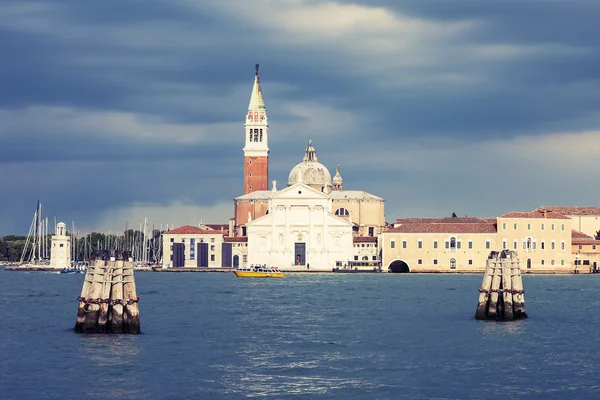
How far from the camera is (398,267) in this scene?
10138 cm

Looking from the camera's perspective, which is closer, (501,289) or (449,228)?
(501,289)

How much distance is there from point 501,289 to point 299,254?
6616 centimetres

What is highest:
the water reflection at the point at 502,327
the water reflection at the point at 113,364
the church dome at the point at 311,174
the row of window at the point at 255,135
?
the row of window at the point at 255,135

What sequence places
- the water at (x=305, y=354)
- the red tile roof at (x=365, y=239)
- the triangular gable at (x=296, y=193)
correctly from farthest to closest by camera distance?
1. the red tile roof at (x=365, y=239)
2. the triangular gable at (x=296, y=193)
3. the water at (x=305, y=354)

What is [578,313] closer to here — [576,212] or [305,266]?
[305,266]

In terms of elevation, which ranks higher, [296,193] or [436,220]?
[296,193]

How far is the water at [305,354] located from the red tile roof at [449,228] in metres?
47.4

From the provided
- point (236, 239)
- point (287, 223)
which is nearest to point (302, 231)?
point (287, 223)

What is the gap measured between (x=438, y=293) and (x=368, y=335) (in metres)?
26.6

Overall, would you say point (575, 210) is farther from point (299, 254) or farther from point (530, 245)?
point (299, 254)

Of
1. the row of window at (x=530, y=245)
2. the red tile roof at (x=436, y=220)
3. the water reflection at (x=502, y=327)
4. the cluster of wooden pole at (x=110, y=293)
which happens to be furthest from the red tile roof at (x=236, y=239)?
the cluster of wooden pole at (x=110, y=293)

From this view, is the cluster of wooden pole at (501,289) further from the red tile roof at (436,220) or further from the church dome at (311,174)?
the church dome at (311,174)

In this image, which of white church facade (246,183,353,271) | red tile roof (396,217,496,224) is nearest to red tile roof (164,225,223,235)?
white church facade (246,183,353,271)

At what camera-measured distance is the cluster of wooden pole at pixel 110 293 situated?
29125 millimetres
